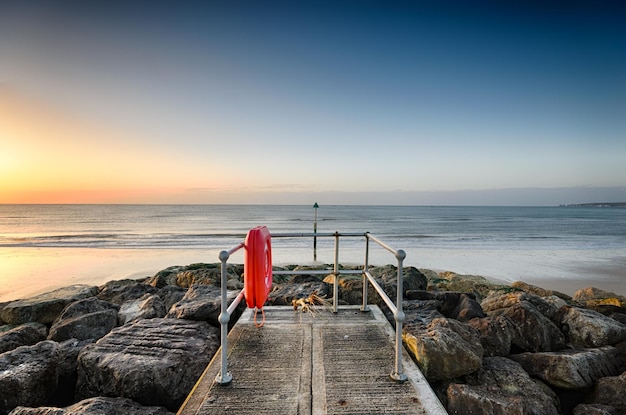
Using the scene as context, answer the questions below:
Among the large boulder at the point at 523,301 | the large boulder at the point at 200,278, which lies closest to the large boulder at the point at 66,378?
the large boulder at the point at 200,278

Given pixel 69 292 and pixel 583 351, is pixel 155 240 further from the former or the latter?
pixel 583 351

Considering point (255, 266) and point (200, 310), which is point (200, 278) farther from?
point (255, 266)

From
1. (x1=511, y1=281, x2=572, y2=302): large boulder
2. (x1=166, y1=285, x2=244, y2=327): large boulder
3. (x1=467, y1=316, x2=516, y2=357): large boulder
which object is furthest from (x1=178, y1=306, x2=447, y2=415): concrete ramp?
(x1=511, y1=281, x2=572, y2=302): large boulder

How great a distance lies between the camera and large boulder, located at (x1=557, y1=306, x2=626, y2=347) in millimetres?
3951

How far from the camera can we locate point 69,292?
6.86m

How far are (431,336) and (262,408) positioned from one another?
1.78 m

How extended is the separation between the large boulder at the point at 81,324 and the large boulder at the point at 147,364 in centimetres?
124

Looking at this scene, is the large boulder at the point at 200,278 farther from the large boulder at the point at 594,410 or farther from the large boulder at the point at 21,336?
the large boulder at the point at 594,410

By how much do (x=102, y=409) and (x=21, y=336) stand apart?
310 centimetres

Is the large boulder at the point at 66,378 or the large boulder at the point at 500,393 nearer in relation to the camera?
the large boulder at the point at 500,393

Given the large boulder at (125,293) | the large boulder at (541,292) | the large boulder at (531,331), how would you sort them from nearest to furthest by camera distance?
the large boulder at (531,331)
the large boulder at (125,293)
the large boulder at (541,292)

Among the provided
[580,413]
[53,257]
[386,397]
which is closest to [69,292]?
[386,397]

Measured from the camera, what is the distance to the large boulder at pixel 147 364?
2.82 meters

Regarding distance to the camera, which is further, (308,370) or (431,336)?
(431,336)
